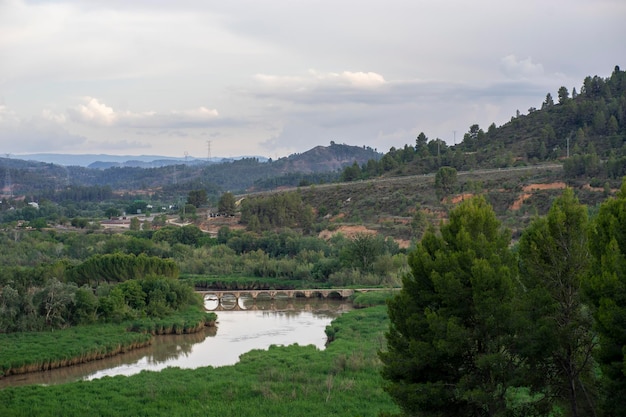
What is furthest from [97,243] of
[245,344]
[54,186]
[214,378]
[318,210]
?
[54,186]

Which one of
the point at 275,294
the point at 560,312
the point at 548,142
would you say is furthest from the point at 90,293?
the point at 548,142

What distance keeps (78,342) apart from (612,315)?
997 inches

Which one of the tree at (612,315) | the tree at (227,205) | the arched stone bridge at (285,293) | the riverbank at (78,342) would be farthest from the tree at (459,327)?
the tree at (227,205)

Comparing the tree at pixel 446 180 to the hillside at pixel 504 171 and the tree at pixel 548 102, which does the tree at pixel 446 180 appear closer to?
the hillside at pixel 504 171

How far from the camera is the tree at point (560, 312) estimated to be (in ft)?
52.5

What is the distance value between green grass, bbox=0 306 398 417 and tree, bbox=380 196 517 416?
4933 mm

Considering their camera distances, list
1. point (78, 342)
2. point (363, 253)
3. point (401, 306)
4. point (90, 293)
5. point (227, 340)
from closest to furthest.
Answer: point (401, 306)
point (78, 342)
point (227, 340)
point (90, 293)
point (363, 253)

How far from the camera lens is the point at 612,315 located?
1393cm

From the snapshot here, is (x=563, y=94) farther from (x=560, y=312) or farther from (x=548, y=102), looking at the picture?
(x=560, y=312)

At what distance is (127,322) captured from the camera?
39312 mm

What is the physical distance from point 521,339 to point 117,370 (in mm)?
20186

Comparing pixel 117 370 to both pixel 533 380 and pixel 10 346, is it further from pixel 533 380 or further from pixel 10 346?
pixel 533 380

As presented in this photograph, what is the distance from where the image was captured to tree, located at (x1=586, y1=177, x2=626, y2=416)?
13992 millimetres

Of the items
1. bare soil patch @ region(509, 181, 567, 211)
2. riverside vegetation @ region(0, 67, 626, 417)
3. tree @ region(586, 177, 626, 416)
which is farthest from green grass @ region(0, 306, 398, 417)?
bare soil patch @ region(509, 181, 567, 211)
